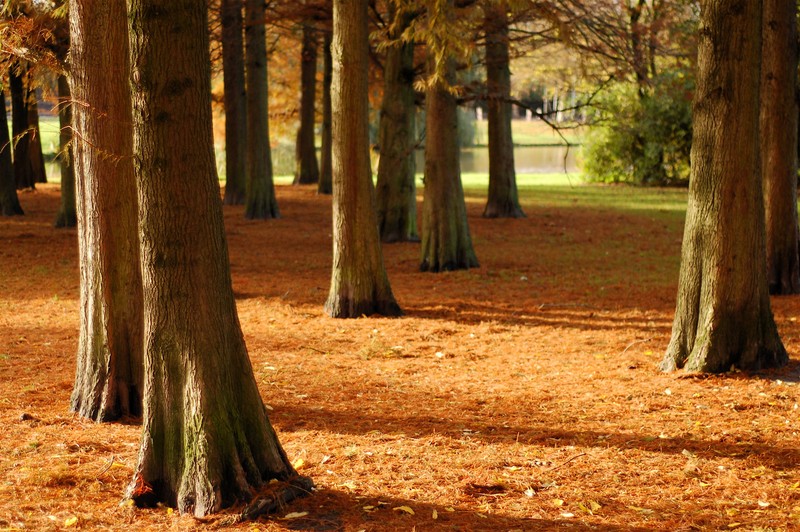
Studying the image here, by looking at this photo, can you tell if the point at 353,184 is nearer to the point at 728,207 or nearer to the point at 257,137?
the point at 728,207

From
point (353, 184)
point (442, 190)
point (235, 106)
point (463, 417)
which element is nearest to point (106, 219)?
point (463, 417)

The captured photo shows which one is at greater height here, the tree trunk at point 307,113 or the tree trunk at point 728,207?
the tree trunk at point 307,113

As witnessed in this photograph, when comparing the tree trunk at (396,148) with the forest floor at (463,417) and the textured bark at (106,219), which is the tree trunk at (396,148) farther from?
the textured bark at (106,219)

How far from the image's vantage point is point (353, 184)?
33.3ft

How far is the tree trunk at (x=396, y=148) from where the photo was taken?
→ 16062mm

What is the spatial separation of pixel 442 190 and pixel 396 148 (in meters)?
3.36

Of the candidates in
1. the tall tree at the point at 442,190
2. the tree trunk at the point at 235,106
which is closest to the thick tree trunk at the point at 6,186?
the tree trunk at the point at 235,106

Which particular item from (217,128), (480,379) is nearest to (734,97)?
(480,379)

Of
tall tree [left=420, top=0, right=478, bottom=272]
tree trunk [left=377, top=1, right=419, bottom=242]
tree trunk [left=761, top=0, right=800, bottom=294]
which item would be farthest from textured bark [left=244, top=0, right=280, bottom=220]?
tree trunk [left=761, top=0, right=800, bottom=294]

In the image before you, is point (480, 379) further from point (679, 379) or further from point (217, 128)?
point (217, 128)

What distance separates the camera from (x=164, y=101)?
4.70 metres

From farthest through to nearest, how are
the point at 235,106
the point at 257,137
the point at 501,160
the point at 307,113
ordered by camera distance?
the point at 307,113 → the point at 235,106 → the point at 501,160 → the point at 257,137

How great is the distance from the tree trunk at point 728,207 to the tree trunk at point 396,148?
858 cm

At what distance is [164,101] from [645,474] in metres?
3.48
